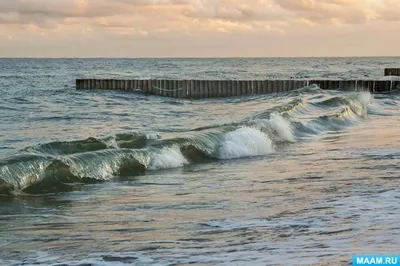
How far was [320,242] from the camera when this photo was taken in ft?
23.0

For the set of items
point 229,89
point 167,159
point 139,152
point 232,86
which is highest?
point 139,152

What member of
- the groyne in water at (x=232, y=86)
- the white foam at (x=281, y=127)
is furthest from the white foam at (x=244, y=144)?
the groyne in water at (x=232, y=86)

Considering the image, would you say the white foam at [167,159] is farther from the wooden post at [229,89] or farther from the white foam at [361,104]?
the wooden post at [229,89]

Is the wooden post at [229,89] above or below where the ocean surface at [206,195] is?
below

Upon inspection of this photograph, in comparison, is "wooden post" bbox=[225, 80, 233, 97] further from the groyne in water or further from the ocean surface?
the ocean surface

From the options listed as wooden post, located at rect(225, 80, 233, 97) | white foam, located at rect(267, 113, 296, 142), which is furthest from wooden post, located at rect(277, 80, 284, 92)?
white foam, located at rect(267, 113, 296, 142)

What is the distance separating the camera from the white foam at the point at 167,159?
1447cm

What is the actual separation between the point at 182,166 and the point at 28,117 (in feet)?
47.4

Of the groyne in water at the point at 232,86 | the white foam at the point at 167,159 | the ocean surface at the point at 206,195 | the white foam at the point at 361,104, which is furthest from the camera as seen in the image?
the groyne in water at the point at 232,86

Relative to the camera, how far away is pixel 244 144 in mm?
17047

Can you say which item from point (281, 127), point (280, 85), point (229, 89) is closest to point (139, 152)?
point (281, 127)

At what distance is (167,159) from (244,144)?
2720 millimetres

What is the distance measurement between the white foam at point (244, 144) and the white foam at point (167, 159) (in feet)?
3.48

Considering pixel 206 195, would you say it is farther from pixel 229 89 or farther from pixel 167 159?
pixel 229 89
